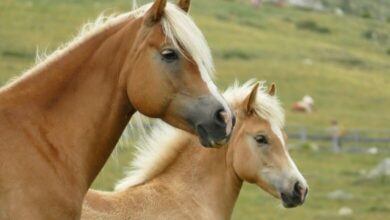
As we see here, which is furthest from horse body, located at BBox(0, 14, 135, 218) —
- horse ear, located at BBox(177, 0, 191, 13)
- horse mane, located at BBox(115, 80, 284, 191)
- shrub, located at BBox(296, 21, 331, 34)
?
shrub, located at BBox(296, 21, 331, 34)

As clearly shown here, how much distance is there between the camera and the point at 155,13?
7523 mm

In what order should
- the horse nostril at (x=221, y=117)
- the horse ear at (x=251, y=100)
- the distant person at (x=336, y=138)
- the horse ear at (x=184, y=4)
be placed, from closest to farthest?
the horse nostril at (x=221, y=117)
the horse ear at (x=184, y=4)
the horse ear at (x=251, y=100)
the distant person at (x=336, y=138)

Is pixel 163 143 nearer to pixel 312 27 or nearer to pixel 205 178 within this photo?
pixel 205 178

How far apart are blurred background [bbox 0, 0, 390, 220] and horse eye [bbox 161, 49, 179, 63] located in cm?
1343

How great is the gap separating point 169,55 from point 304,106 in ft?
161

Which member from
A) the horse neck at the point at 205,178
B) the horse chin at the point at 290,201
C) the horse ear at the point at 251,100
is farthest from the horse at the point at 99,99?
the horse chin at the point at 290,201

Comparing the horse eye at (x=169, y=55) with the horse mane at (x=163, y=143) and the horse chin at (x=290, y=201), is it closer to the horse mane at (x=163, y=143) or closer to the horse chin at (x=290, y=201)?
the horse mane at (x=163, y=143)

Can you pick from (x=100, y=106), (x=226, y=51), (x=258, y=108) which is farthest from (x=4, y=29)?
(x=100, y=106)

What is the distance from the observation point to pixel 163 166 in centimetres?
1287

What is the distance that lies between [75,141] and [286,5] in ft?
315

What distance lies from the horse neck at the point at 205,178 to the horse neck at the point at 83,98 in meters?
5.01

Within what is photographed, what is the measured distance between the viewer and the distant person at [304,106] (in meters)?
55.9

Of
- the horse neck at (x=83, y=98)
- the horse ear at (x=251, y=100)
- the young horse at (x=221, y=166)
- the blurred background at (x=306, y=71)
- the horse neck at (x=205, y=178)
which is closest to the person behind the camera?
the horse neck at (x=83, y=98)

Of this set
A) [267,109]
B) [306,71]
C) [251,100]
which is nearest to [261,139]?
[267,109]
